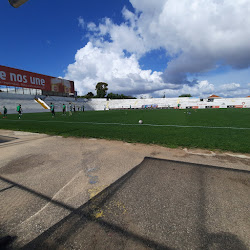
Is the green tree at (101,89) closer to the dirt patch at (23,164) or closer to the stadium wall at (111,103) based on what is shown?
the stadium wall at (111,103)

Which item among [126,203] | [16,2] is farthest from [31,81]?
[126,203]

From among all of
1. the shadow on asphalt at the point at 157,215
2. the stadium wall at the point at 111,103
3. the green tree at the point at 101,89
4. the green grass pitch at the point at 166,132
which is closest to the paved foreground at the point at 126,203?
the shadow on asphalt at the point at 157,215

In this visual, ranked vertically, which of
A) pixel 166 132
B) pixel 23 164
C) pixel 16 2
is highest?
pixel 16 2

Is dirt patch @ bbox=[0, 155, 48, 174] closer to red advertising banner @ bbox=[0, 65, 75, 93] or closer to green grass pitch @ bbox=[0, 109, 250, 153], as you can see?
green grass pitch @ bbox=[0, 109, 250, 153]

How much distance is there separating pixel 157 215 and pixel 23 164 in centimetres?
418

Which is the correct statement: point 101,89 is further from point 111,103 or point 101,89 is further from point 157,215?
point 157,215

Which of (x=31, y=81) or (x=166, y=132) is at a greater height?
(x=31, y=81)

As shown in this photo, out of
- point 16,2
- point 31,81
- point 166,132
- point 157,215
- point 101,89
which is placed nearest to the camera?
point 157,215

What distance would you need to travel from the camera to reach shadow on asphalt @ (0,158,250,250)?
5.83 feet

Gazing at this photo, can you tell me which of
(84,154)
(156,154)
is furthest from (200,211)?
(84,154)

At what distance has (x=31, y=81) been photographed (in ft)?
146

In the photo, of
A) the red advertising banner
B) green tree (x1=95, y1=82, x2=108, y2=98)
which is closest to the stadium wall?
the red advertising banner

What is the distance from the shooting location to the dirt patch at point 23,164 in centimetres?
389

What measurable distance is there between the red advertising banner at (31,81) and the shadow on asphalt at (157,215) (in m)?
48.1
